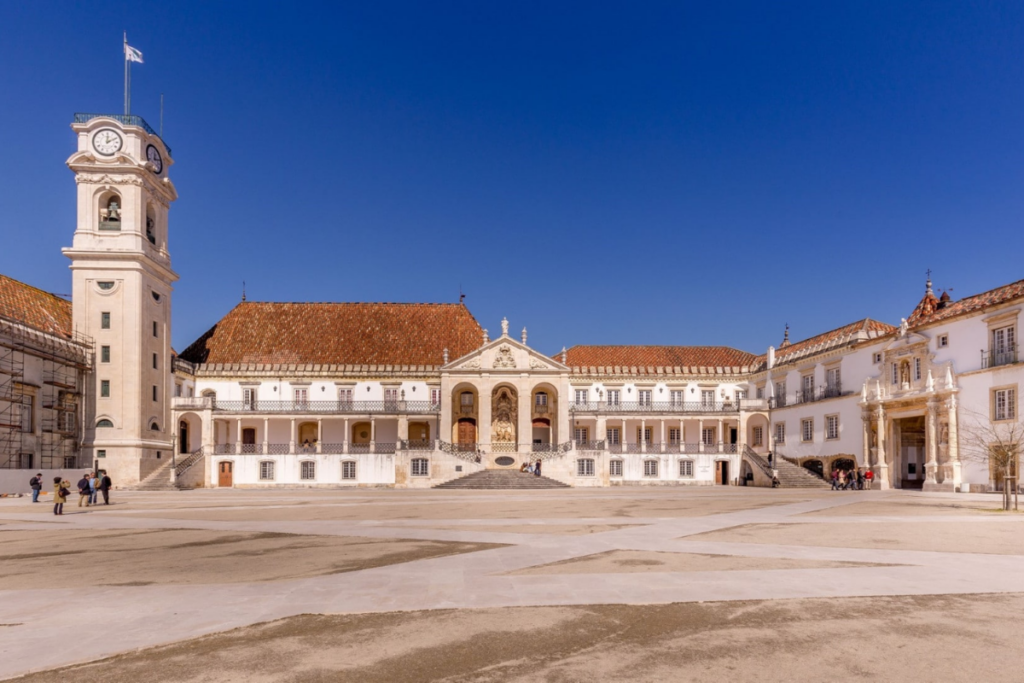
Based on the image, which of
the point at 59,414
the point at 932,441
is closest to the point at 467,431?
the point at 59,414

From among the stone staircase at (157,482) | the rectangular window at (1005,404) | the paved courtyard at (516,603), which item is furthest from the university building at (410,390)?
the paved courtyard at (516,603)

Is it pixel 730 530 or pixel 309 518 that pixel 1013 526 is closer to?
pixel 730 530

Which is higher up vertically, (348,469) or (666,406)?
(666,406)

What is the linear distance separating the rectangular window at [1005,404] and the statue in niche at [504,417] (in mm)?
30506

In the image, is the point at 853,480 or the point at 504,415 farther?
the point at 504,415

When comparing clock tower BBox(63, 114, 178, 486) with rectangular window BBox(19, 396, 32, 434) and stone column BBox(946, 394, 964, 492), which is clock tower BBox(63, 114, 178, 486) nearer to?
rectangular window BBox(19, 396, 32, 434)

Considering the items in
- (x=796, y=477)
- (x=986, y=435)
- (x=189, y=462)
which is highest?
(x=986, y=435)

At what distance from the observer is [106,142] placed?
4628 cm

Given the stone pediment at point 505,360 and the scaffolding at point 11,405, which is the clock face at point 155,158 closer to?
the scaffolding at point 11,405

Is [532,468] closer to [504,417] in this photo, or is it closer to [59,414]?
[504,417]

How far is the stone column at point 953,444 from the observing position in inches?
1393

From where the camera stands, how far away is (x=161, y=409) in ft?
159

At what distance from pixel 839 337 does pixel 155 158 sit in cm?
4698

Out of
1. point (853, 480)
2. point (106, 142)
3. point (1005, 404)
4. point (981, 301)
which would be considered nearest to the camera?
point (1005, 404)
